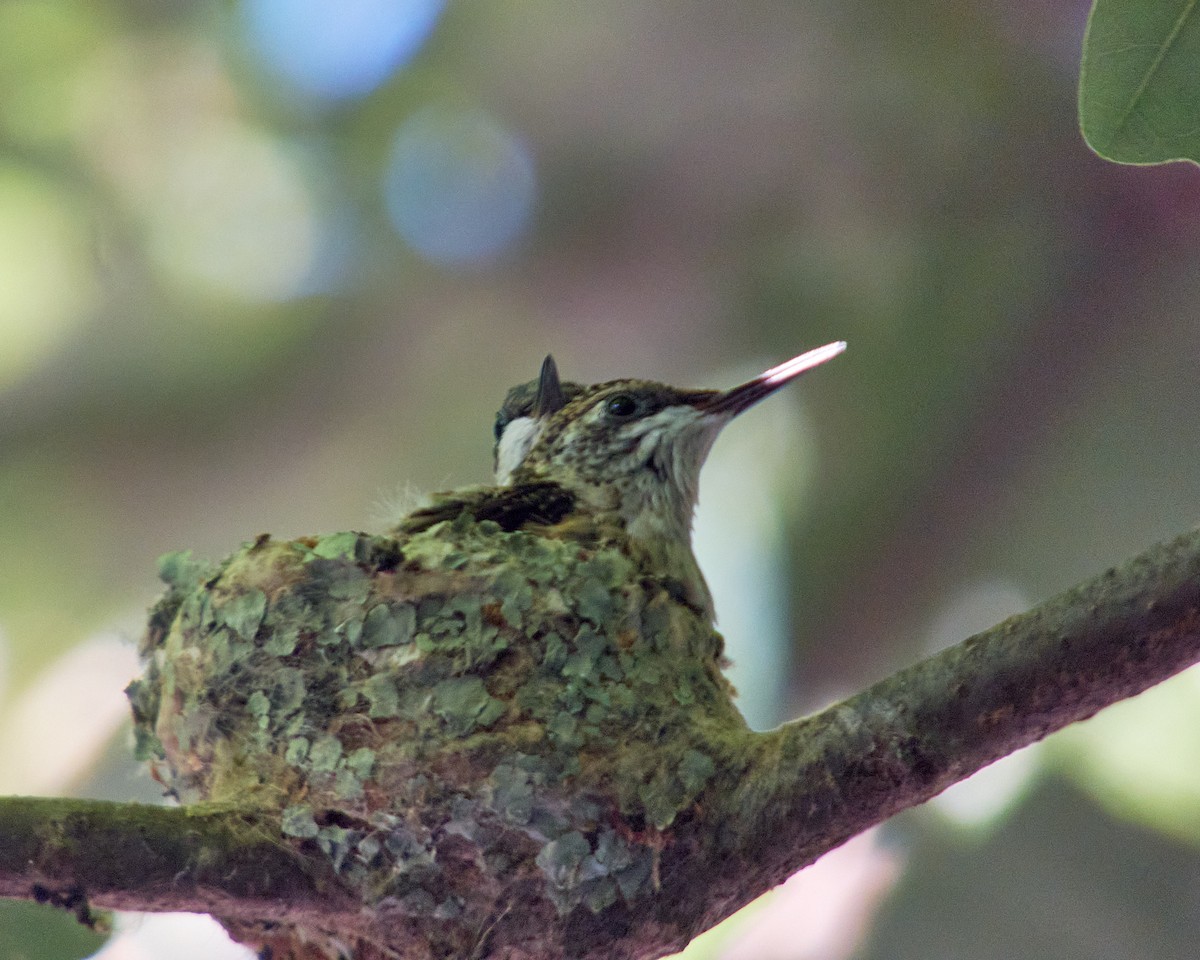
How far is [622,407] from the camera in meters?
2.71

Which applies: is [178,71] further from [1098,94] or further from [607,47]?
[1098,94]

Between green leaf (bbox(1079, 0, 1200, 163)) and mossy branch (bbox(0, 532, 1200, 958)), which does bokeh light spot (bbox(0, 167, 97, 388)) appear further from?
green leaf (bbox(1079, 0, 1200, 163))

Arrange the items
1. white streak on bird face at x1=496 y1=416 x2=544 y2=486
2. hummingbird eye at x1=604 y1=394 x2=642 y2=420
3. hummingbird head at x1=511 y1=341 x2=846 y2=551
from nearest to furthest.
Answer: hummingbird head at x1=511 y1=341 x2=846 y2=551 → hummingbird eye at x1=604 y1=394 x2=642 y2=420 → white streak on bird face at x1=496 y1=416 x2=544 y2=486

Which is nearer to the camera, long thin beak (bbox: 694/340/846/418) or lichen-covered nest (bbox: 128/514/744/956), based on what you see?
lichen-covered nest (bbox: 128/514/744/956)

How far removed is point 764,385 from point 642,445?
0.95 feet

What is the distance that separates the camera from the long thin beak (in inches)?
97.7

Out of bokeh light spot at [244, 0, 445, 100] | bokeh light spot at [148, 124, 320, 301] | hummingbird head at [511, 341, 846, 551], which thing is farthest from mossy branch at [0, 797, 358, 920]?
bokeh light spot at [244, 0, 445, 100]

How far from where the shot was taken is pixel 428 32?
10.1ft

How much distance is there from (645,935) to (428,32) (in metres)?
2.25

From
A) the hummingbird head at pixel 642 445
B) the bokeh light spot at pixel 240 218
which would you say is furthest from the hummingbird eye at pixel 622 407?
the bokeh light spot at pixel 240 218

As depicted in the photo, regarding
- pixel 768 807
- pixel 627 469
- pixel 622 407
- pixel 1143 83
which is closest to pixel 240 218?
pixel 622 407

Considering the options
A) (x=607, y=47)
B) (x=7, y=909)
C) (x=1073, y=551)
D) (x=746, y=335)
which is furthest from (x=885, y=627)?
(x=7, y=909)

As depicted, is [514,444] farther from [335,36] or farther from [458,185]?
[335,36]

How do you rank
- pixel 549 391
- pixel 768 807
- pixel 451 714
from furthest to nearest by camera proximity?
pixel 549 391, pixel 451 714, pixel 768 807
